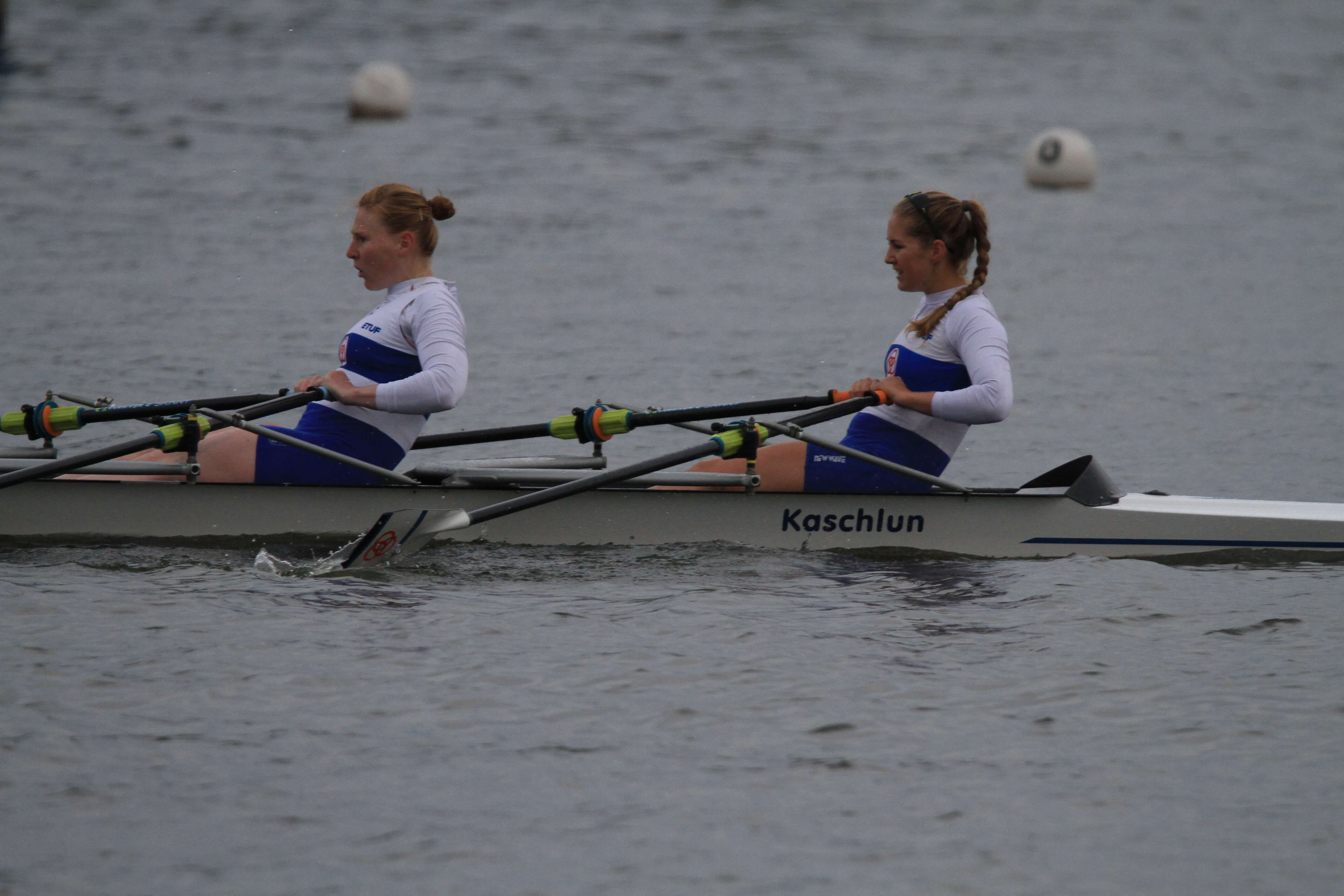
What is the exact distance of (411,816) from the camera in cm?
488

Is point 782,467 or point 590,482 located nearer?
point 590,482

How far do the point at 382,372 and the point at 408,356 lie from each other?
0.13 m

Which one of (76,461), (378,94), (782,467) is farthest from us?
(378,94)

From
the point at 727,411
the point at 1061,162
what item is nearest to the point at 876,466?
the point at 727,411

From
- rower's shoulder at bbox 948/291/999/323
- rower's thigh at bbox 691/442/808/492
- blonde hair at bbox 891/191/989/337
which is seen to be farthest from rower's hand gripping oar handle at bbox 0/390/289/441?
rower's shoulder at bbox 948/291/999/323

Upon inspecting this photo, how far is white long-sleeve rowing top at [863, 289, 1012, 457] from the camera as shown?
21.7 feet

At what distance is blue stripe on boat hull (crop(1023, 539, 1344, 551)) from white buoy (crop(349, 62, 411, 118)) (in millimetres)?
19617

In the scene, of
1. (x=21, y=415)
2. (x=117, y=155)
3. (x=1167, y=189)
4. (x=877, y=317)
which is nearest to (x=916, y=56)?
(x=1167, y=189)

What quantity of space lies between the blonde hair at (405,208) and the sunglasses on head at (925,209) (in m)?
1.85

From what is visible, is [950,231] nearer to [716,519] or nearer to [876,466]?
[876,466]

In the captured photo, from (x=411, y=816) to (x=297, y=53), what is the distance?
2969 centimetres

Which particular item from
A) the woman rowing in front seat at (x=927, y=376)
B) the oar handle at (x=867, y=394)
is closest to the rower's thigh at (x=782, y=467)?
the woman rowing in front seat at (x=927, y=376)

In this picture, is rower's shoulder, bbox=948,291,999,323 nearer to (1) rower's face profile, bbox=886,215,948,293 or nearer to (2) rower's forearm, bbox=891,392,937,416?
(1) rower's face profile, bbox=886,215,948,293

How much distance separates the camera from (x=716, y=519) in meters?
7.18
